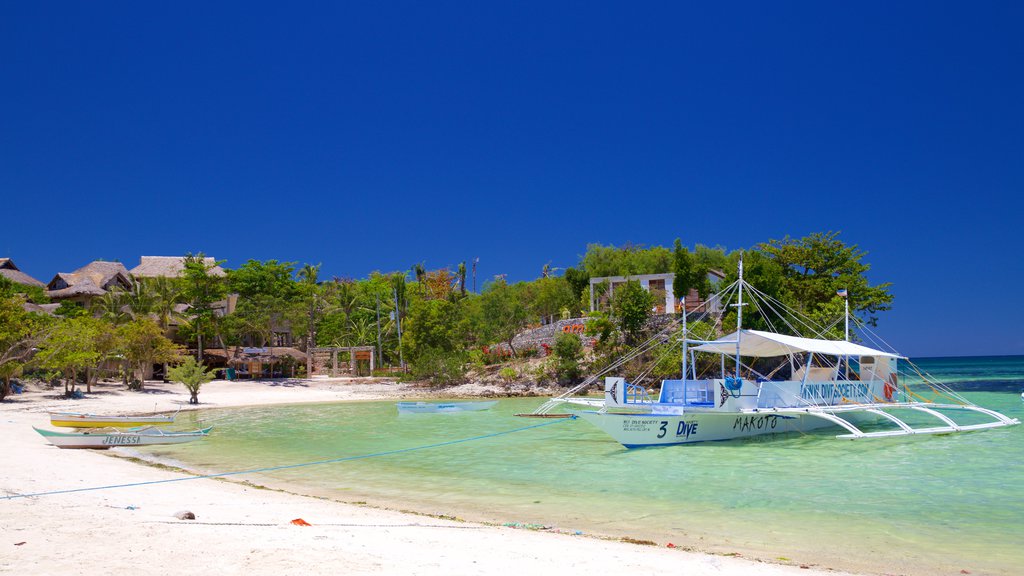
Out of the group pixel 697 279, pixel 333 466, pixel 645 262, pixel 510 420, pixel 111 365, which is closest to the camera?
pixel 333 466

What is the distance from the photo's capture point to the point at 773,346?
69.8ft

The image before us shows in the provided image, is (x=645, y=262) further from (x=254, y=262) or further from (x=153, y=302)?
(x=153, y=302)

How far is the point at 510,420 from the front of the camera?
28.1m

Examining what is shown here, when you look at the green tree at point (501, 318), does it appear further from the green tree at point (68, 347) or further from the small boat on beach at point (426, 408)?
the green tree at point (68, 347)

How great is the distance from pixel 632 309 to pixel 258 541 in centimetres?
3689

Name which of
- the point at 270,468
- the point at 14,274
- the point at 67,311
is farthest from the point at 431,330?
the point at 14,274

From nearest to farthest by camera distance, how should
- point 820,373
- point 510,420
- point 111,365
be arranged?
point 820,373, point 510,420, point 111,365

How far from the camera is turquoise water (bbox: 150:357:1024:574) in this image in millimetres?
9203

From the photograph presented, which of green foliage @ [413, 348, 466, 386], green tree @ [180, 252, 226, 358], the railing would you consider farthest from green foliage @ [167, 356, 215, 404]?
the railing

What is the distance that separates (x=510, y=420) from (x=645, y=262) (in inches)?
1547

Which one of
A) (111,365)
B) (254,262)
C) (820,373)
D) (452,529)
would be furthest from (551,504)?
(254,262)

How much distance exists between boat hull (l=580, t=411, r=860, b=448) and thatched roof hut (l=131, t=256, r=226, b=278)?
49095 millimetres

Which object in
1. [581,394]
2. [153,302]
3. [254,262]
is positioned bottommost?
[581,394]

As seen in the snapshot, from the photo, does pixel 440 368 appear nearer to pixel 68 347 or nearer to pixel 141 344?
pixel 141 344
